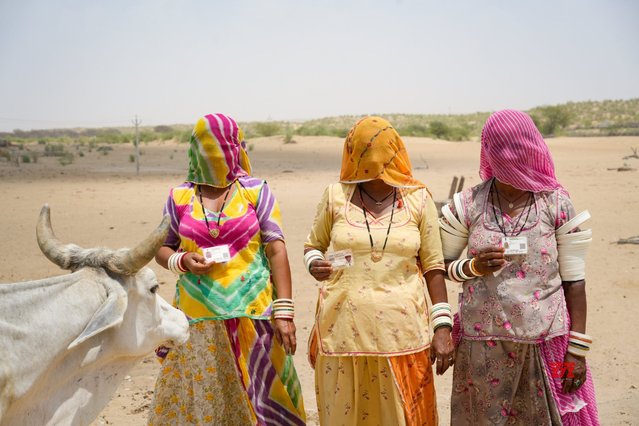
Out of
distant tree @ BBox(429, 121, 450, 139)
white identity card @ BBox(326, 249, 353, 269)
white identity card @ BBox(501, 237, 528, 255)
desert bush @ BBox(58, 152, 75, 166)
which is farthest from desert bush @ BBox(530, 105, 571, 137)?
white identity card @ BBox(326, 249, 353, 269)

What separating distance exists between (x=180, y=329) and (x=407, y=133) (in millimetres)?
39604

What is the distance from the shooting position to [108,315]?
260 centimetres

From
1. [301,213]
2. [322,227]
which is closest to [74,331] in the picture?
[322,227]

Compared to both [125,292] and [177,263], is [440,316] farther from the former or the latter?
[125,292]

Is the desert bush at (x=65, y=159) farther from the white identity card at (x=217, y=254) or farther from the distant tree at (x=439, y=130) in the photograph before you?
the distant tree at (x=439, y=130)

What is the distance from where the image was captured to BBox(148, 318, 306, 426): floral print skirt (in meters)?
3.42

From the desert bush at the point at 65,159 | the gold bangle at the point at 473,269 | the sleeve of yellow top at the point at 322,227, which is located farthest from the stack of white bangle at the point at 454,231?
the desert bush at the point at 65,159

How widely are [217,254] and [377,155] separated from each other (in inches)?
36.8

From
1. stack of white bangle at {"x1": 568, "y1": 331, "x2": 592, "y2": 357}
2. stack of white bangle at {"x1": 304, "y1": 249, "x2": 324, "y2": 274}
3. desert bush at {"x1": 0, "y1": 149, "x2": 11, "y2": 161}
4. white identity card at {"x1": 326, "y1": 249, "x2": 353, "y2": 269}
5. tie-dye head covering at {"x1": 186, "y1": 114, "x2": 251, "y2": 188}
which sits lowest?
desert bush at {"x1": 0, "y1": 149, "x2": 11, "y2": 161}

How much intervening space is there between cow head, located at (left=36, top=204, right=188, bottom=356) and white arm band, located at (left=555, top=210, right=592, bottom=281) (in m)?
1.82

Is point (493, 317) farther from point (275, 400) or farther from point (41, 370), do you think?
point (41, 370)

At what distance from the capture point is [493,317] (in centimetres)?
315

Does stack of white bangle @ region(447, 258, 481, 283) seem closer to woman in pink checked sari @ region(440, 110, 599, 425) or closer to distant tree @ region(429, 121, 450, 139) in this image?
woman in pink checked sari @ region(440, 110, 599, 425)

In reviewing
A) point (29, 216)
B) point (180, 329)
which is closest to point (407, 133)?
point (29, 216)
